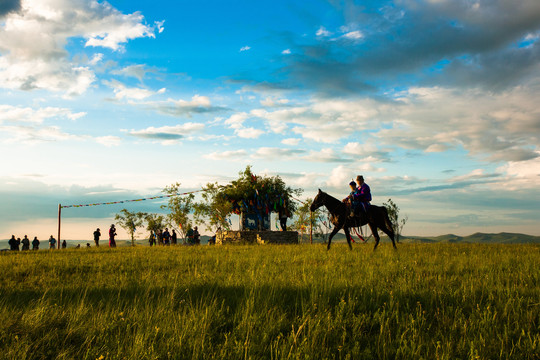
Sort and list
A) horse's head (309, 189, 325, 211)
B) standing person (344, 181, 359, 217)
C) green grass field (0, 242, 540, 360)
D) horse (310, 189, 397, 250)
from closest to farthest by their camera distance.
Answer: green grass field (0, 242, 540, 360) < standing person (344, 181, 359, 217) < horse (310, 189, 397, 250) < horse's head (309, 189, 325, 211)

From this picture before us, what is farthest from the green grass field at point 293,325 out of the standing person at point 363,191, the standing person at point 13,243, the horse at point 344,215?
the standing person at point 13,243

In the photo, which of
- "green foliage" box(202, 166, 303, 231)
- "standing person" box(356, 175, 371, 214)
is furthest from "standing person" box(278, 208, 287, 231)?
"standing person" box(356, 175, 371, 214)

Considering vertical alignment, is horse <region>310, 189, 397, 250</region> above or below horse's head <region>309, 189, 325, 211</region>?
below

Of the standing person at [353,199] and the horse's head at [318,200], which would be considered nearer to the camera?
the standing person at [353,199]

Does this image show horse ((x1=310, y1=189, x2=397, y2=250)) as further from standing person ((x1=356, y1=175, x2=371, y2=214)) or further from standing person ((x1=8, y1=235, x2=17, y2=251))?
standing person ((x1=8, y1=235, x2=17, y2=251))

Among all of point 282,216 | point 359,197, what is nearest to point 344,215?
point 359,197

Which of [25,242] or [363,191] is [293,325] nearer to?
[363,191]

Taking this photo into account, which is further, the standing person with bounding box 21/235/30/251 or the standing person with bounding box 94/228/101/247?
the standing person with bounding box 21/235/30/251

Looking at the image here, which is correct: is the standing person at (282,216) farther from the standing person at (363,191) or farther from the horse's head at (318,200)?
the standing person at (363,191)

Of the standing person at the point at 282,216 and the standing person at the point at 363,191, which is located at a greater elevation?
the standing person at the point at 363,191

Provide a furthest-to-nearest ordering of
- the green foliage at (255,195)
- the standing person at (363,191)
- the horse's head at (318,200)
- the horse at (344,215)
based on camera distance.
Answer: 1. the green foliage at (255,195)
2. the horse's head at (318,200)
3. the horse at (344,215)
4. the standing person at (363,191)

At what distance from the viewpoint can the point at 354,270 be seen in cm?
832

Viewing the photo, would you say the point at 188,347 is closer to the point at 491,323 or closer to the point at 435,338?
the point at 435,338

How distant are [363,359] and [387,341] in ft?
1.86
